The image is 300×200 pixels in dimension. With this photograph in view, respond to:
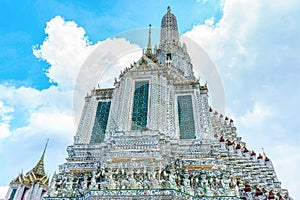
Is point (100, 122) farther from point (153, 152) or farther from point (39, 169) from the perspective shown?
point (39, 169)

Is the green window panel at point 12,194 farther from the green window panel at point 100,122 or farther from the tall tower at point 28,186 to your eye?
the green window panel at point 100,122

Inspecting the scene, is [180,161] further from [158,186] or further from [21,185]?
[21,185]

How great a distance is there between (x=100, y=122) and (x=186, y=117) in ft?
21.9

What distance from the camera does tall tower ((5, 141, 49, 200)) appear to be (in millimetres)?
23719

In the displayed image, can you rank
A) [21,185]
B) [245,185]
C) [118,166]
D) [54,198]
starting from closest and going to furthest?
[54,198], [118,166], [245,185], [21,185]

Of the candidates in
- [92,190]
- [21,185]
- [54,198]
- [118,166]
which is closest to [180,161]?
[118,166]

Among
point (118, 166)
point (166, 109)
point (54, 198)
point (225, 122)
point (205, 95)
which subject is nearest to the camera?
point (54, 198)

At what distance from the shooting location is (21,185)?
78.9ft

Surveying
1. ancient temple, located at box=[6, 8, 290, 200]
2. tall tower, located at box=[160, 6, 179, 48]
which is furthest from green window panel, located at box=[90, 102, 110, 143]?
tall tower, located at box=[160, 6, 179, 48]

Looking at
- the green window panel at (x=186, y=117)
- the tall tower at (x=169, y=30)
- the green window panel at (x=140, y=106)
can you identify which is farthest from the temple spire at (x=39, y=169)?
the tall tower at (x=169, y=30)

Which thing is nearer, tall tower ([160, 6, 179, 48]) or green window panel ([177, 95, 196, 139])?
green window panel ([177, 95, 196, 139])

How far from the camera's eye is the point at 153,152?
1583cm

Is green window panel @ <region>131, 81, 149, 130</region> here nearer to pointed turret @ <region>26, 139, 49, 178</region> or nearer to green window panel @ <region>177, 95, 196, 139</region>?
green window panel @ <region>177, 95, 196, 139</region>

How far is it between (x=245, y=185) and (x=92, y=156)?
33.4 ft
